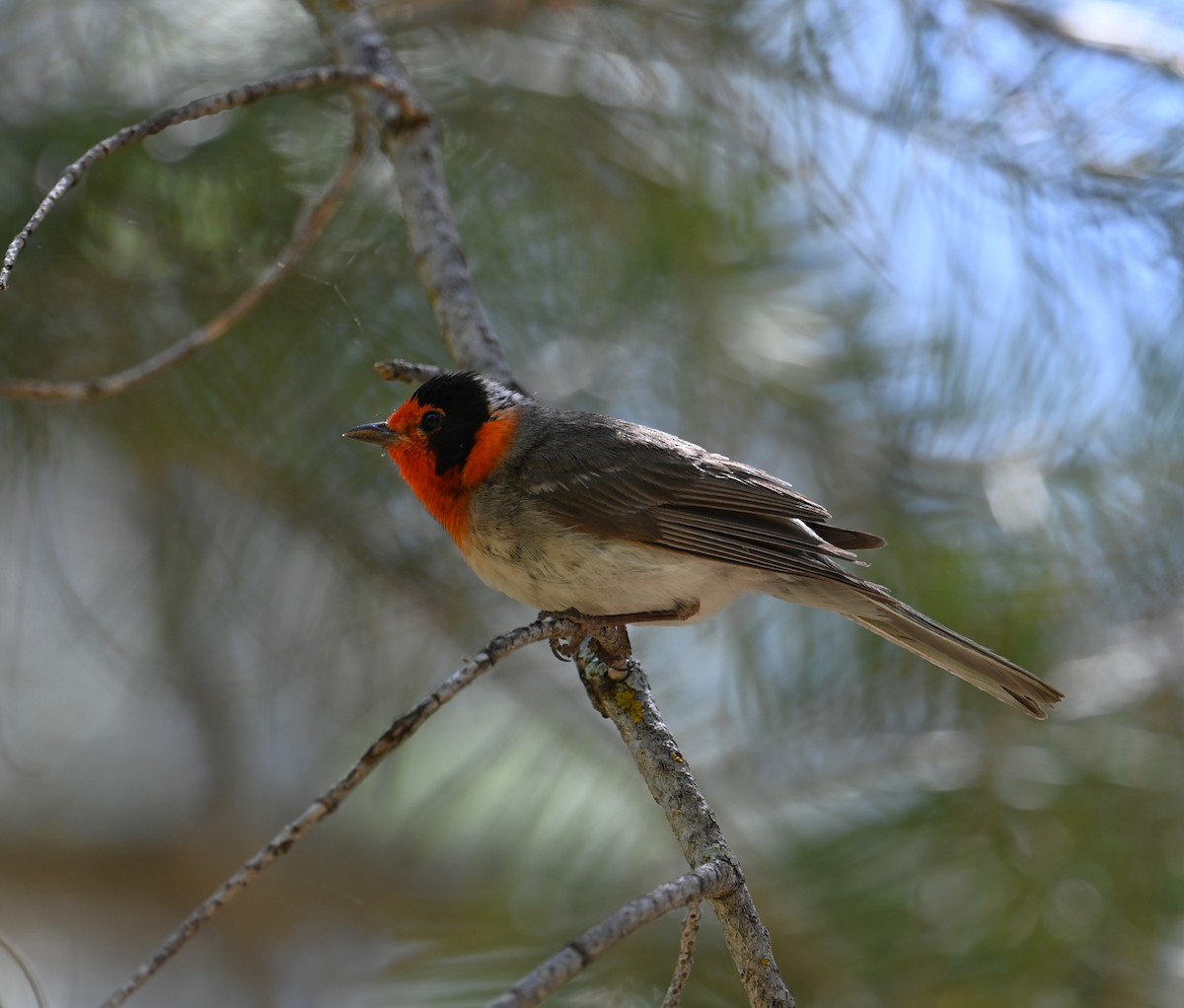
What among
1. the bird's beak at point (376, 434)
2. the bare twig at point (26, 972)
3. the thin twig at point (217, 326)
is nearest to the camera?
the bare twig at point (26, 972)

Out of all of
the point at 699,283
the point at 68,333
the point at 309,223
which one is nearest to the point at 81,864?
the point at 68,333

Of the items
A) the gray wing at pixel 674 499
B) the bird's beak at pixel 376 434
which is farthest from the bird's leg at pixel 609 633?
the bird's beak at pixel 376 434

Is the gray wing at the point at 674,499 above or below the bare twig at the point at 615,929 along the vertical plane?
above

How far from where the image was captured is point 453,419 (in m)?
3.25

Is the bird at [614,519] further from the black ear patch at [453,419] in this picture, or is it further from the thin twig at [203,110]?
the thin twig at [203,110]

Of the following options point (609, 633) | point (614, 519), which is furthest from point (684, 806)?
point (614, 519)

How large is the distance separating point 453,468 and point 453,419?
0.43 feet

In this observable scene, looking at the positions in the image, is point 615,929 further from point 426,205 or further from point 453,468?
point 426,205

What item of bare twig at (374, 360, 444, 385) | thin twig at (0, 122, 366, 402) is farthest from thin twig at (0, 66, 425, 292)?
bare twig at (374, 360, 444, 385)

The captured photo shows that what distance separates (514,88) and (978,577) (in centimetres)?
198

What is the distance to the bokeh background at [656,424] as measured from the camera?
281 cm

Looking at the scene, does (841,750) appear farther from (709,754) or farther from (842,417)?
(842,417)

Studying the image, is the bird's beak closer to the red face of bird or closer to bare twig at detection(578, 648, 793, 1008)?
the red face of bird

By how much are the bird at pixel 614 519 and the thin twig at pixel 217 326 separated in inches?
18.1
